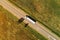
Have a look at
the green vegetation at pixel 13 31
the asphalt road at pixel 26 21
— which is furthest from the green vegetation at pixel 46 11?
the green vegetation at pixel 13 31

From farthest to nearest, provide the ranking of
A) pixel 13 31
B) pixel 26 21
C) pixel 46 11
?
1. pixel 26 21
2. pixel 46 11
3. pixel 13 31

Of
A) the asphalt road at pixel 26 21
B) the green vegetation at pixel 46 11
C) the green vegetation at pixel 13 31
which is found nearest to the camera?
the green vegetation at pixel 13 31

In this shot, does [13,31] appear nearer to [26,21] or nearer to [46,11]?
[26,21]

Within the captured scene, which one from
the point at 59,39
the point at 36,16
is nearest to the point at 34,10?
the point at 36,16

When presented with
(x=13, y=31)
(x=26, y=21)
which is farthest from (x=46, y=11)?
(x=13, y=31)

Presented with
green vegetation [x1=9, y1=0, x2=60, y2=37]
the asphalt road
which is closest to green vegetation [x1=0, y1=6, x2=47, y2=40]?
the asphalt road

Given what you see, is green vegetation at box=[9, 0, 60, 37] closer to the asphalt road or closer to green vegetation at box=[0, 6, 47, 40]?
the asphalt road

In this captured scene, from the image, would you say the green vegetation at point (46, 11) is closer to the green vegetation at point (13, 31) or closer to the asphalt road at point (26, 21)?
the asphalt road at point (26, 21)
